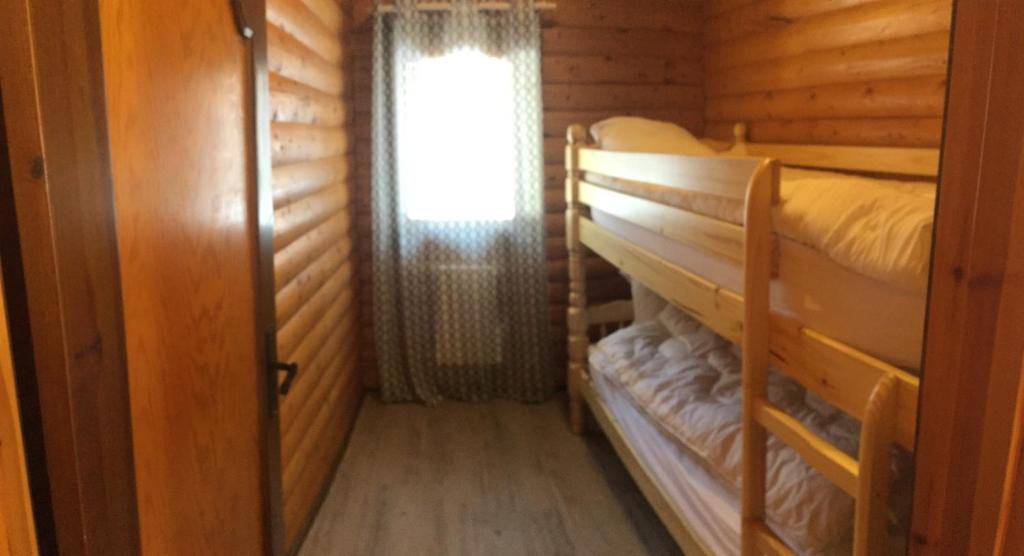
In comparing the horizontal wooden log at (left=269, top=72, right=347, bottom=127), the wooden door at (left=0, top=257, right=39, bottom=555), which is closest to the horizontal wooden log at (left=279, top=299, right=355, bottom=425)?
the horizontal wooden log at (left=269, top=72, right=347, bottom=127)

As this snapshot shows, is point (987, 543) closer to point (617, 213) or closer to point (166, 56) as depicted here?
point (166, 56)

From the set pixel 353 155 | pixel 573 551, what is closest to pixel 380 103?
pixel 353 155

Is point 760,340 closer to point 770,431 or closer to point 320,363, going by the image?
point 770,431

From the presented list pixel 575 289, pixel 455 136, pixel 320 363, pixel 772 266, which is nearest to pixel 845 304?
pixel 772 266

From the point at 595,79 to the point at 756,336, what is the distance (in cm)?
271

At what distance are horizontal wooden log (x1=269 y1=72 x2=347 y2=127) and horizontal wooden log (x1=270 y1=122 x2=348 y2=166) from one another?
26 mm

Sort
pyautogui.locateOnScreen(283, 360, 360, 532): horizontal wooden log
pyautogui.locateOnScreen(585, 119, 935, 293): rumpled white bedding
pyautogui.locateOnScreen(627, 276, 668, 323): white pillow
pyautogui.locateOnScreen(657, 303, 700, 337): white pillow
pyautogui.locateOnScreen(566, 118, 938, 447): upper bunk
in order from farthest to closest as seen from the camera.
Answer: pyautogui.locateOnScreen(627, 276, 668, 323): white pillow → pyautogui.locateOnScreen(657, 303, 700, 337): white pillow → pyautogui.locateOnScreen(283, 360, 360, 532): horizontal wooden log → pyautogui.locateOnScreen(566, 118, 938, 447): upper bunk → pyautogui.locateOnScreen(585, 119, 935, 293): rumpled white bedding

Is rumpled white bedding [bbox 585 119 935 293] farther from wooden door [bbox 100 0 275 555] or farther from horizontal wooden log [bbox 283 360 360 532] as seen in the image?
horizontal wooden log [bbox 283 360 360 532]

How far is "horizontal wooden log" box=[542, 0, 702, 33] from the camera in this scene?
409 centimetres

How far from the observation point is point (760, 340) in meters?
1.72

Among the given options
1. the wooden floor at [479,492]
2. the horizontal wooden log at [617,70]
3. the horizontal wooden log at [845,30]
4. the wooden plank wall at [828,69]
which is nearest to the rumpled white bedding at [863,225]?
the wooden plank wall at [828,69]

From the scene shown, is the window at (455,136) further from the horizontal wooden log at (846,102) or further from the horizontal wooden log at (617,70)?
the horizontal wooden log at (846,102)

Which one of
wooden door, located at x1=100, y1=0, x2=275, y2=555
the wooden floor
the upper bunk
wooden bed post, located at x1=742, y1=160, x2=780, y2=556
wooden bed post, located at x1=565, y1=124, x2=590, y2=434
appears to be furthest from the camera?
wooden bed post, located at x1=565, y1=124, x2=590, y2=434

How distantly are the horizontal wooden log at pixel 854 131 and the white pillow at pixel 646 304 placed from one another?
913 millimetres
